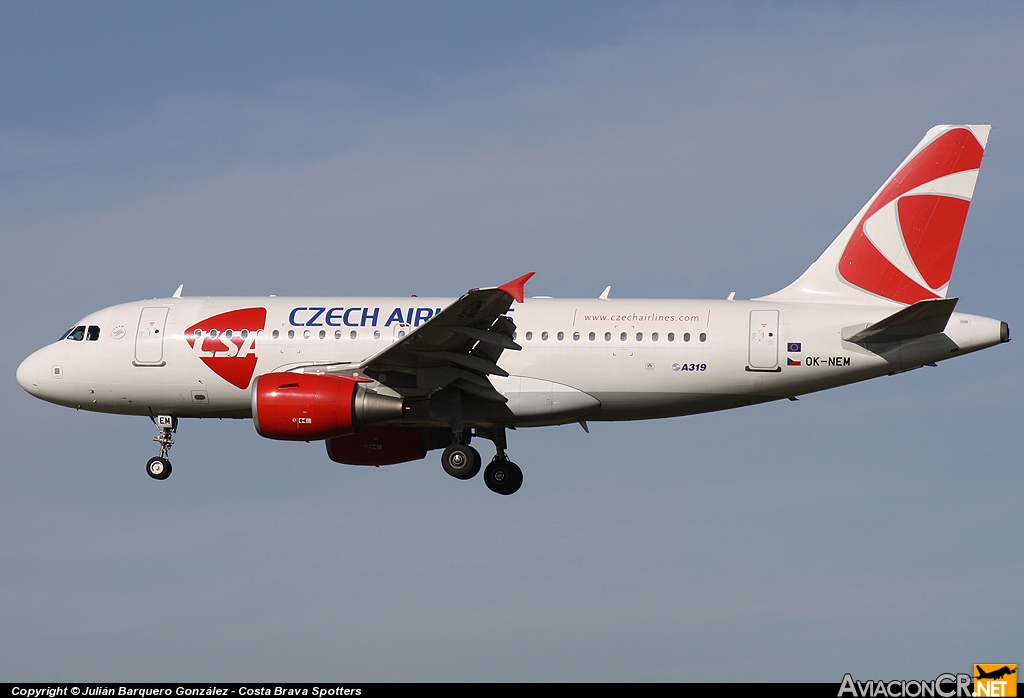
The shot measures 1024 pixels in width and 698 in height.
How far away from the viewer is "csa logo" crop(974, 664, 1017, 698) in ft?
79.4

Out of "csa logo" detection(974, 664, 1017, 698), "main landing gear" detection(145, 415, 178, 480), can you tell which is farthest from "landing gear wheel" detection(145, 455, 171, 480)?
"csa logo" detection(974, 664, 1017, 698)

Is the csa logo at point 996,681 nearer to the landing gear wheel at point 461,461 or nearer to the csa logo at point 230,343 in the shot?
the landing gear wheel at point 461,461

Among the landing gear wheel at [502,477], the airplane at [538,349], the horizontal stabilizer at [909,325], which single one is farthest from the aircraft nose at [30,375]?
the horizontal stabilizer at [909,325]

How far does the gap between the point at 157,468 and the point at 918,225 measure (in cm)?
2171

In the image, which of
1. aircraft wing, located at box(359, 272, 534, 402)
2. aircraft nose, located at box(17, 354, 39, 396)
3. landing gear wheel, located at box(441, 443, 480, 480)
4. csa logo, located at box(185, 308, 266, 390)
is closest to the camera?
aircraft wing, located at box(359, 272, 534, 402)

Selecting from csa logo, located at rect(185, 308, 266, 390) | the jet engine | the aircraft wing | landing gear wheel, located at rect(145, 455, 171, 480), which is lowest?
landing gear wheel, located at rect(145, 455, 171, 480)

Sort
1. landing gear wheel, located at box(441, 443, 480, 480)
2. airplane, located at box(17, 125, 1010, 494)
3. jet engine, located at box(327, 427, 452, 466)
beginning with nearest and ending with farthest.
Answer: airplane, located at box(17, 125, 1010, 494) < landing gear wheel, located at box(441, 443, 480, 480) < jet engine, located at box(327, 427, 452, 466)

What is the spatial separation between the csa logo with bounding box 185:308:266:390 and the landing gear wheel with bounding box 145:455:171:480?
10.8 feet

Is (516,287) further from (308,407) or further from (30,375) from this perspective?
(30,375)

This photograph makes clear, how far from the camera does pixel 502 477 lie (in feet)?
124

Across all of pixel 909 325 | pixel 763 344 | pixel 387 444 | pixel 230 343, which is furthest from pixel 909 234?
pixel 230 343

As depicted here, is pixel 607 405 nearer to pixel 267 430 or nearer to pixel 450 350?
pixel 450 350

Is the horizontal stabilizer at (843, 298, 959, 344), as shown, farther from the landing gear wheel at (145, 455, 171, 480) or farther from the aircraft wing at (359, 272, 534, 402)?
the landing gear wheel at (145, 455, 171, 480)

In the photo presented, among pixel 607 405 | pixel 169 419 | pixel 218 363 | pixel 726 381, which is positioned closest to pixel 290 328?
pixel 218 363
